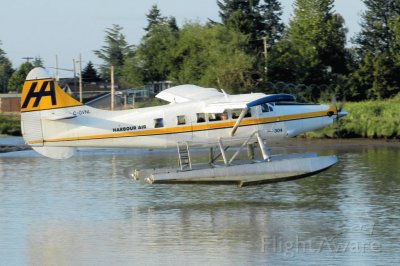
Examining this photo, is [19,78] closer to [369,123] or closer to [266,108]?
[369,123]

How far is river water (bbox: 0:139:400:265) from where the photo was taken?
42.8 ft

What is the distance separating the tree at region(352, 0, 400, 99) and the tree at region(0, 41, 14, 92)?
1795 inches

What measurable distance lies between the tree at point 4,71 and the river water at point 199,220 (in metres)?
75.8

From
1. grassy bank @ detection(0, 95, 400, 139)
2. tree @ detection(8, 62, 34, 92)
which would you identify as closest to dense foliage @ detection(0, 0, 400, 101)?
grassy bank @ detection(0, 95, 400, 139)

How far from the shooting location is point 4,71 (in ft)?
323

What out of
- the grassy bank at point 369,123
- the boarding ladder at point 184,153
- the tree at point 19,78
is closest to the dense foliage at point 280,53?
the grassy bank at point 369,123

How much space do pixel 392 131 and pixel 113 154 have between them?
10.3 m

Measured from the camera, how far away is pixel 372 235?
14188mm

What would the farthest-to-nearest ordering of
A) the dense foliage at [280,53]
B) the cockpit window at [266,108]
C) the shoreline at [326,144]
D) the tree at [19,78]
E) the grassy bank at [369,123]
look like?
1. the tree at [19,78]
2. the dense foliage at [280,53]
3. the grassy bank at [369,123]
4. the shoreline at [326,144]
5. the cockpit window at [266,108]

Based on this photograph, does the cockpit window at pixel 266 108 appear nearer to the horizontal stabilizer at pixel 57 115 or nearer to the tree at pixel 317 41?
the horizontal stabilizer at pixel 57 115

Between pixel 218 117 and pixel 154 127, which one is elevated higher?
pixel 218 117

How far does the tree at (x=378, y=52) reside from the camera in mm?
49469

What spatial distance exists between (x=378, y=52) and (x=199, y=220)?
155 feet

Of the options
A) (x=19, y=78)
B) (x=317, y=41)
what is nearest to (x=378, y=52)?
(x=317, y=41)
